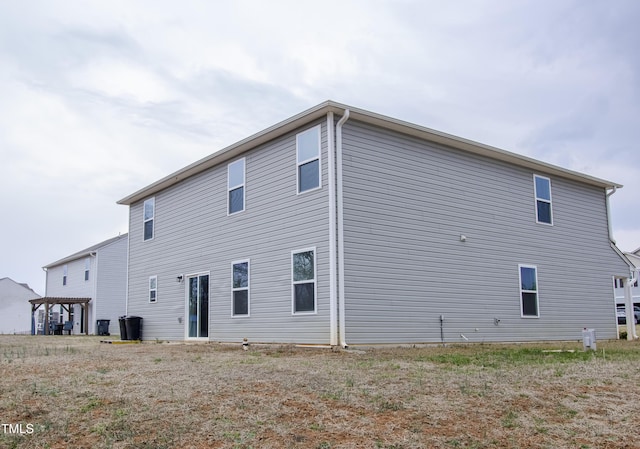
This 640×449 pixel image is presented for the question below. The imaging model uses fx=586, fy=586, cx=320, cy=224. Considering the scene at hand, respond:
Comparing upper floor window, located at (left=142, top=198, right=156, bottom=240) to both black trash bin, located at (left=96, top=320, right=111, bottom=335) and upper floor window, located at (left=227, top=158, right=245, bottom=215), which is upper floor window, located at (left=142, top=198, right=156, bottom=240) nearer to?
upper floor window, located at (left=227, top=158, right=245, bottom=215)

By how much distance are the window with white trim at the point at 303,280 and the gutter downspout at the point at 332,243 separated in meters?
0.54

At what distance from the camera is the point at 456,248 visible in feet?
44.1

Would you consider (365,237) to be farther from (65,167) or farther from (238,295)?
(65,167)

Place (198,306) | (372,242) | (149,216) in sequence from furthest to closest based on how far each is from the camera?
(149,216)
(198,306)
(372,242)

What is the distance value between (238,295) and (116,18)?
6.63 m

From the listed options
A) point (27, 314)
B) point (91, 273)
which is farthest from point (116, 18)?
point (27, 314)

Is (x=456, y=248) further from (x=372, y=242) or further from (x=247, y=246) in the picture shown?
(x=247, y=246)

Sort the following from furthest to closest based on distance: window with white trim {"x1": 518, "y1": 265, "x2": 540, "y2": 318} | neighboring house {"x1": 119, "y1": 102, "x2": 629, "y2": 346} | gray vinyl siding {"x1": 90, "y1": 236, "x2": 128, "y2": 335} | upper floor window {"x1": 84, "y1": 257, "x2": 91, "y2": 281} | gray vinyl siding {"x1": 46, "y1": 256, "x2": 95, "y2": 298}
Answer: upper floor window {"x1": 84, "y1": 257, "x2": 91, "y2": 281} → gray vinyl siding {"x1": 46, "y1": 256, "x2": 95, "y2": 298} → gray vinyl siding {"x1": 90, "y1": 236, "x2": 128, "y2": 335} → window with white trim {"x1": 518, "y1": 265, "x2": 540, "y2": 318} → neighboring house {"x1": 119, "y1": 102, "x2": 629, "y2": 346}

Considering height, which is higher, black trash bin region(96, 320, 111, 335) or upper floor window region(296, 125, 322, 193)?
upper floor window region(296, 125, 322, 193)

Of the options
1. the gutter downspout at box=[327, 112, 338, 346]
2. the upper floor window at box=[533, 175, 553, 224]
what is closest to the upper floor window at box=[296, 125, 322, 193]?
the gutter downspout at box=[327, 112, 338, 346]

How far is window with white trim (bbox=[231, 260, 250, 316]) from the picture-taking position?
13516 mm

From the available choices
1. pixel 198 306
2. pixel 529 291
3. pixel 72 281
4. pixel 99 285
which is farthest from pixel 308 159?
pixel 72 281

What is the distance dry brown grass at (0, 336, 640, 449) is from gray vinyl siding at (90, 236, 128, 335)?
72.5 ft

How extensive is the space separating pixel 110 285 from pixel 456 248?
70.5 feet
